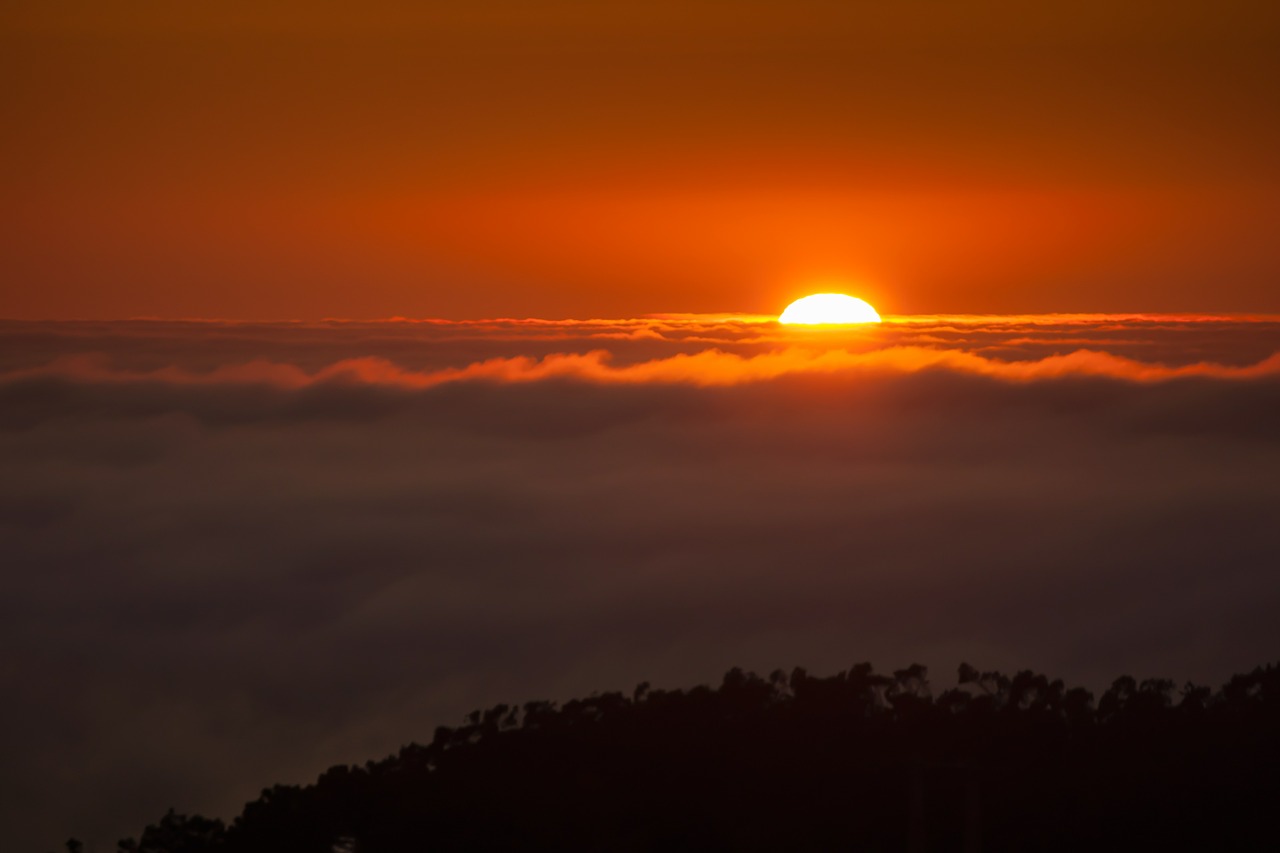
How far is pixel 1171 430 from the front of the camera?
150 m

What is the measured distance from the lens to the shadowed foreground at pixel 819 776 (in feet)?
116

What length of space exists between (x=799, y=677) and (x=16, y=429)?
5221 inches

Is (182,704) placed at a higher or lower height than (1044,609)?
lower

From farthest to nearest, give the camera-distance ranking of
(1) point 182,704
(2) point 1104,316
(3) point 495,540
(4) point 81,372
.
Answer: (2) point 1104,316 < (4) point 81,372 < (3) point 495,540 < (1) point 182,704

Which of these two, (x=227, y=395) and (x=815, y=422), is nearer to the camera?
(x=815, y=422)

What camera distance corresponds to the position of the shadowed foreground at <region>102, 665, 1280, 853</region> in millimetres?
35344

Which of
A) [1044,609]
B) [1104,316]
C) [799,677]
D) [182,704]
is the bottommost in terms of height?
[182,704]

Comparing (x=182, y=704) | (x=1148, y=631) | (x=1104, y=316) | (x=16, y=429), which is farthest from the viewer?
(x=1104, y=316)

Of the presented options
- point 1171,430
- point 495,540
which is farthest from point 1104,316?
point 495,540

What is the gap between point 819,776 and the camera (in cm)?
3928

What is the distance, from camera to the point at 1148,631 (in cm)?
8200

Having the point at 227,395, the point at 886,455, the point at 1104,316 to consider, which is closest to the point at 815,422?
the point at 886,455

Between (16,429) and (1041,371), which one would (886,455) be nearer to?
A: (1041,371)

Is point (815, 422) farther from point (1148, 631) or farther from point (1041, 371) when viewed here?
point (1148, 631)
